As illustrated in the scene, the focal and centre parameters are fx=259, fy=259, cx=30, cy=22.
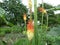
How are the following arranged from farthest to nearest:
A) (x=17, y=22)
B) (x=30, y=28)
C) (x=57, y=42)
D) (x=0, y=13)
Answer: (x=17, y=22) → (x=0, y=13) → (x=57, y=42) → (x=30, y=28)

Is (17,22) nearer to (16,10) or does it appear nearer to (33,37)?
(16,10)

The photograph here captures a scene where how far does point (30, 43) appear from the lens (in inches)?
21.8

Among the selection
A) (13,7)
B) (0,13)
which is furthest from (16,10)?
(0,13)

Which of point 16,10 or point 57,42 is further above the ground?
point 57,42

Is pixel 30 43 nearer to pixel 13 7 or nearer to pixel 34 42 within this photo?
pixel 34 42

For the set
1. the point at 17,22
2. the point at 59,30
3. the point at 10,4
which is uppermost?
the point at 59,30

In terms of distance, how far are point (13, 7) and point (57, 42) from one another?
10.1 meters

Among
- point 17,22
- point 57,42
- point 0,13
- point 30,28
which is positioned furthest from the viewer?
point 17,22

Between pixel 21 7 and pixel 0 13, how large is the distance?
33.0ft

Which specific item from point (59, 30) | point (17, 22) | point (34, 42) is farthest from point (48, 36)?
point (17, 22)

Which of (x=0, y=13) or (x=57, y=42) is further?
(x=0, y=13)

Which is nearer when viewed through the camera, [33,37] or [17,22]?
[33,37]

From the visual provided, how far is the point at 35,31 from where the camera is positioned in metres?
0.55

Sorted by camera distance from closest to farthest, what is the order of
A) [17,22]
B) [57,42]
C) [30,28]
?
1. [30,28]
2. [57,42]
3. [17,22]
